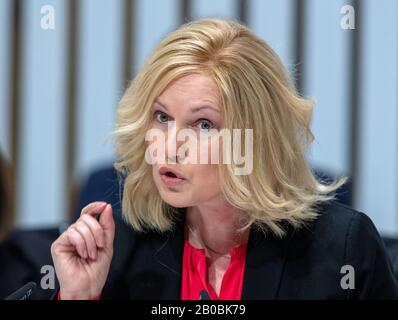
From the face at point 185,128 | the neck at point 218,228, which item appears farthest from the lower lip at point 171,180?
the neck at point 218,228

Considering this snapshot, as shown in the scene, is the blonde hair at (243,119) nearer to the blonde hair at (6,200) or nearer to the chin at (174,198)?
the chin at (174,198)

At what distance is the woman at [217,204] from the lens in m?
0.93

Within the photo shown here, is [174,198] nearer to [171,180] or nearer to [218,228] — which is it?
[171,180]

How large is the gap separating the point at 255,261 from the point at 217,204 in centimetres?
11

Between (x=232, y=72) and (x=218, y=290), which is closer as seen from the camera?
(x=232, y=72)

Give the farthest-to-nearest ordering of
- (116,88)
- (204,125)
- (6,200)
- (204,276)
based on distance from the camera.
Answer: (116,88), (6,200), (204,276), (204,125)

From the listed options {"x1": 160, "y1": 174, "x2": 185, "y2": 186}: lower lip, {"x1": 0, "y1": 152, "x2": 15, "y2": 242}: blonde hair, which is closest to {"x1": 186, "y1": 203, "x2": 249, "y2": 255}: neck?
{"x1": 160, "y1": 174, "x2": 185, "y2": 186}: lower lip

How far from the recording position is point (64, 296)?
972 mm

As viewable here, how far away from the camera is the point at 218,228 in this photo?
107 cm

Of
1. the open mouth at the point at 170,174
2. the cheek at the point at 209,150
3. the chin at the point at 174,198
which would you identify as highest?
the cheek at the point at 209,150

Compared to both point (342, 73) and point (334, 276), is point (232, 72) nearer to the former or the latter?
point (334, 276)

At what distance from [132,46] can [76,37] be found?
177 mm

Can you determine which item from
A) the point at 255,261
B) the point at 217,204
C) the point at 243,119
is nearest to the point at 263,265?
the point at 255,261
